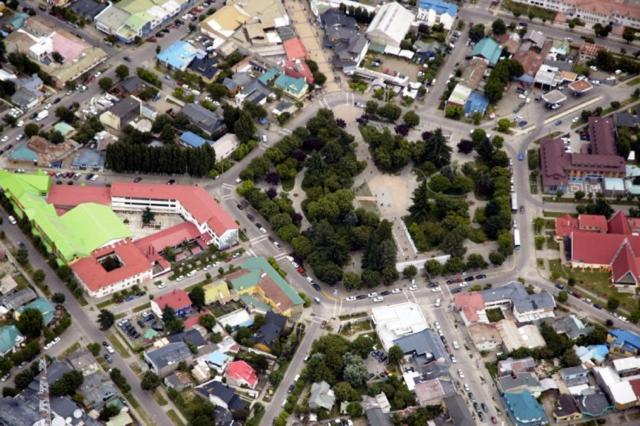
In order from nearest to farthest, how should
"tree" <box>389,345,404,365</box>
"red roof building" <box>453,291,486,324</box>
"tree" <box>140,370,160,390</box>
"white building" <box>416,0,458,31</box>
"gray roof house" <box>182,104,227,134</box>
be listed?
1. "tree" <box>140,370,160,390</box>
2. "tree" <box>389,345,404,365</box>
3. "red roof building" <box>453,291,486,324</box>
4. "gray roof house" <box>182,104,227,134</box>
5. "white building" <box>416,0,458,31</box>

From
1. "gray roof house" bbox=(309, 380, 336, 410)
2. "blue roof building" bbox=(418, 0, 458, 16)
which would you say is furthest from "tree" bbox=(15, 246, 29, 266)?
"blue roof building" bbox=(418, 0, 458, 16)

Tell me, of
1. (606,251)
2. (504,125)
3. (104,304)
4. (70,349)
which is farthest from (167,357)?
(504,125)

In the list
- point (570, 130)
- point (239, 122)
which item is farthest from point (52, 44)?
point (570, 130)

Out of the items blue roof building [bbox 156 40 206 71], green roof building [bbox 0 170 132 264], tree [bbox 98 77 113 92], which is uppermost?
blue roof building [bbox 156 40 206 71]

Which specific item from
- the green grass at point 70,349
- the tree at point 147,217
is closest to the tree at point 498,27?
the tree at point 147,217

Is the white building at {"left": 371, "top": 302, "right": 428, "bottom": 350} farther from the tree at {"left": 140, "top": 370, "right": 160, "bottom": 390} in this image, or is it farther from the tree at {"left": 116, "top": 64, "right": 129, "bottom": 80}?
the tree at {"left": 116, "top": 64, "right": 129, "bottom": 80}

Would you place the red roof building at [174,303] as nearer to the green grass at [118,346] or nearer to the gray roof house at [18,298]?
the green grass at [118,346]
